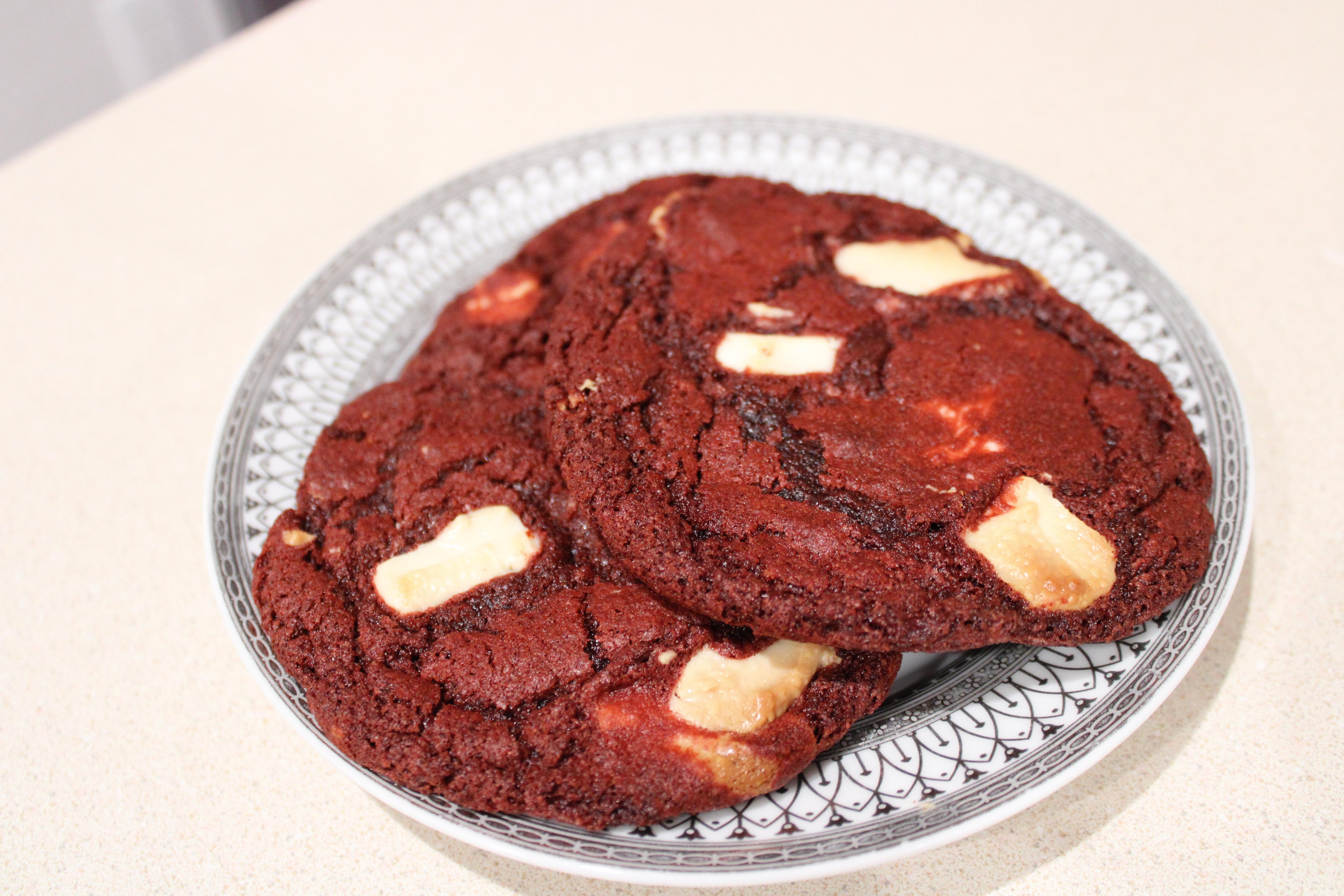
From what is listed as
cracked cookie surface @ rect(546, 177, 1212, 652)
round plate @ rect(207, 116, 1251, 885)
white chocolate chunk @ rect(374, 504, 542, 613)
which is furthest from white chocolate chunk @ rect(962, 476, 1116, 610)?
white chocolate chunk @ rect(374, 504, 542, 613)

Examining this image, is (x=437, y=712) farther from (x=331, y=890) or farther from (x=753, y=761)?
(x=753, y=761)

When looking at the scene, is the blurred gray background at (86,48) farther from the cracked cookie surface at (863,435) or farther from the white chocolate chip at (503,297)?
the cracked cookie surface at (863,435)

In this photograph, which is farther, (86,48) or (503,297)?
(86,48)

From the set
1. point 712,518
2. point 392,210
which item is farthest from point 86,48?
point 712,518

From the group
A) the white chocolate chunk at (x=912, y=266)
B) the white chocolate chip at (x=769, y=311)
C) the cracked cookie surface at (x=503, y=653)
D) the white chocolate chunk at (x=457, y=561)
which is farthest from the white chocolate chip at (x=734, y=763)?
the white chocolate chunk at (x=912, y=266)

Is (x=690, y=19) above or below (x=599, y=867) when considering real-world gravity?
above

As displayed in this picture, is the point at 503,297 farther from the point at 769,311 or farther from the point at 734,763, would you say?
the point at 734,763

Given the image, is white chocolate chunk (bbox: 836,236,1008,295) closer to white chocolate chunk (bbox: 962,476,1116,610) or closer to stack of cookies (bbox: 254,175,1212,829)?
stack of cookies (bbox: 254,175,1212,829)

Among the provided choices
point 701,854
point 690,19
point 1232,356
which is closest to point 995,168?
point 1232,356
